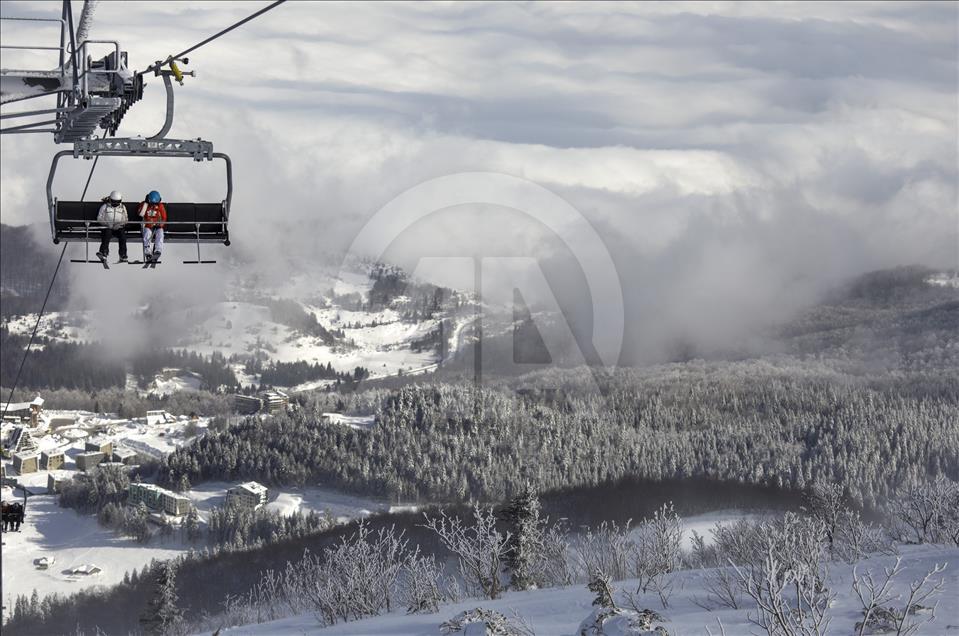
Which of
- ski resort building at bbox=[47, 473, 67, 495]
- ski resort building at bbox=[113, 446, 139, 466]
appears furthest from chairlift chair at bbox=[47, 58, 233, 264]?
ski resort building at bbox=[113, 446, 139, 466]

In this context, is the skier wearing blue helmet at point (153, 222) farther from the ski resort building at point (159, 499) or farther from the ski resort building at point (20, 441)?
the ski resort building at point (20, 441)

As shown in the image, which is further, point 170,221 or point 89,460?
point 89,460

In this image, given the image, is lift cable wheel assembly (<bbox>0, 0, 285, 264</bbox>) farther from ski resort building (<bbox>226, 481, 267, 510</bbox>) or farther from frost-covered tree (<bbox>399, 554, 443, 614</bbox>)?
ski resort building (<bbox>226, 481, 267, 510</bbox>)

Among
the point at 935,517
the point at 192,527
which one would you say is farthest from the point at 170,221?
the point at 192,527

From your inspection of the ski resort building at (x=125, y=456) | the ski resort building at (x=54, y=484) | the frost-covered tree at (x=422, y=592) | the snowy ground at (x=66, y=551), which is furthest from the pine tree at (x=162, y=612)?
the ski resort building at (x=125, y=456)

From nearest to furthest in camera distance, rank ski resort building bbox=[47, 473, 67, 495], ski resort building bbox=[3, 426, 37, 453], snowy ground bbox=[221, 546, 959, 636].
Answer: snowy ground bbox=[221, 546, 959, 636] → ski resort building bbox=[47, 473, 67, 495] → ski resort building bbox=[3, 426, 37, 453]

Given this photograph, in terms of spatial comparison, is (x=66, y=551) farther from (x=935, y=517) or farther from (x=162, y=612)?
(x=935, y=517)
